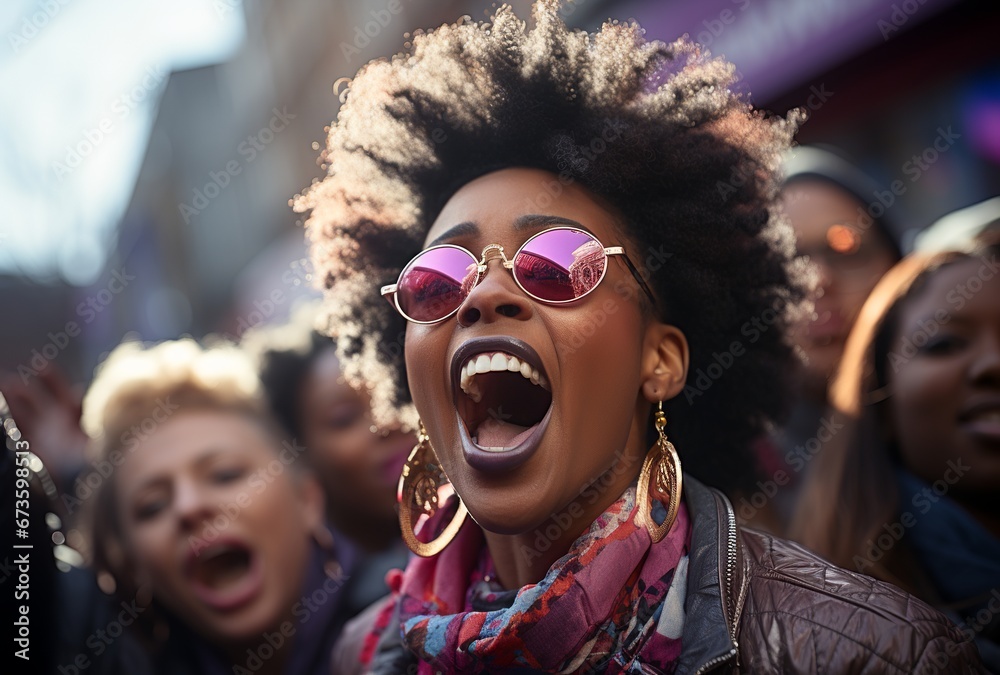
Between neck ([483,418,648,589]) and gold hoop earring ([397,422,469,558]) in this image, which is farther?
gold hoop earring ([397,422,469,558])

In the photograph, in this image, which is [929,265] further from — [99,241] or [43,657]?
[99,241]

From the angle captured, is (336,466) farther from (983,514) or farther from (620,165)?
(983,514)

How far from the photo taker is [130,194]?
34750 mm

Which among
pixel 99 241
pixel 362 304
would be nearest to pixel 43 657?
pixel 362 304

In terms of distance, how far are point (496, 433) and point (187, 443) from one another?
6.23 feet

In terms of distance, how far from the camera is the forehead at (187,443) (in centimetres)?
342

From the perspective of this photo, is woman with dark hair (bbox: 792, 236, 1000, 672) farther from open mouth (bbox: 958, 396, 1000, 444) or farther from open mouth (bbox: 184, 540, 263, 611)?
open mouth (bbox: 184, 540, 263, 611)

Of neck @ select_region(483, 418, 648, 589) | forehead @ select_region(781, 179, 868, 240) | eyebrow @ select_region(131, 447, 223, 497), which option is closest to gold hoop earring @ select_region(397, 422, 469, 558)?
neck @ select_region(483, 418, 648, 589)

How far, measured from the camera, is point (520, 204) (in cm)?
215

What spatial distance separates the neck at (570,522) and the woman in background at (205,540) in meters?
1.56

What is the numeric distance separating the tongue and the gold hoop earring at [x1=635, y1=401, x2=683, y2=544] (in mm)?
331

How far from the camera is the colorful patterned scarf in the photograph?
1.89m

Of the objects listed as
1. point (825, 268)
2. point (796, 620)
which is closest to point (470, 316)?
point (796, 620)

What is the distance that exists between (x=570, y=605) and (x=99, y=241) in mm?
14400
